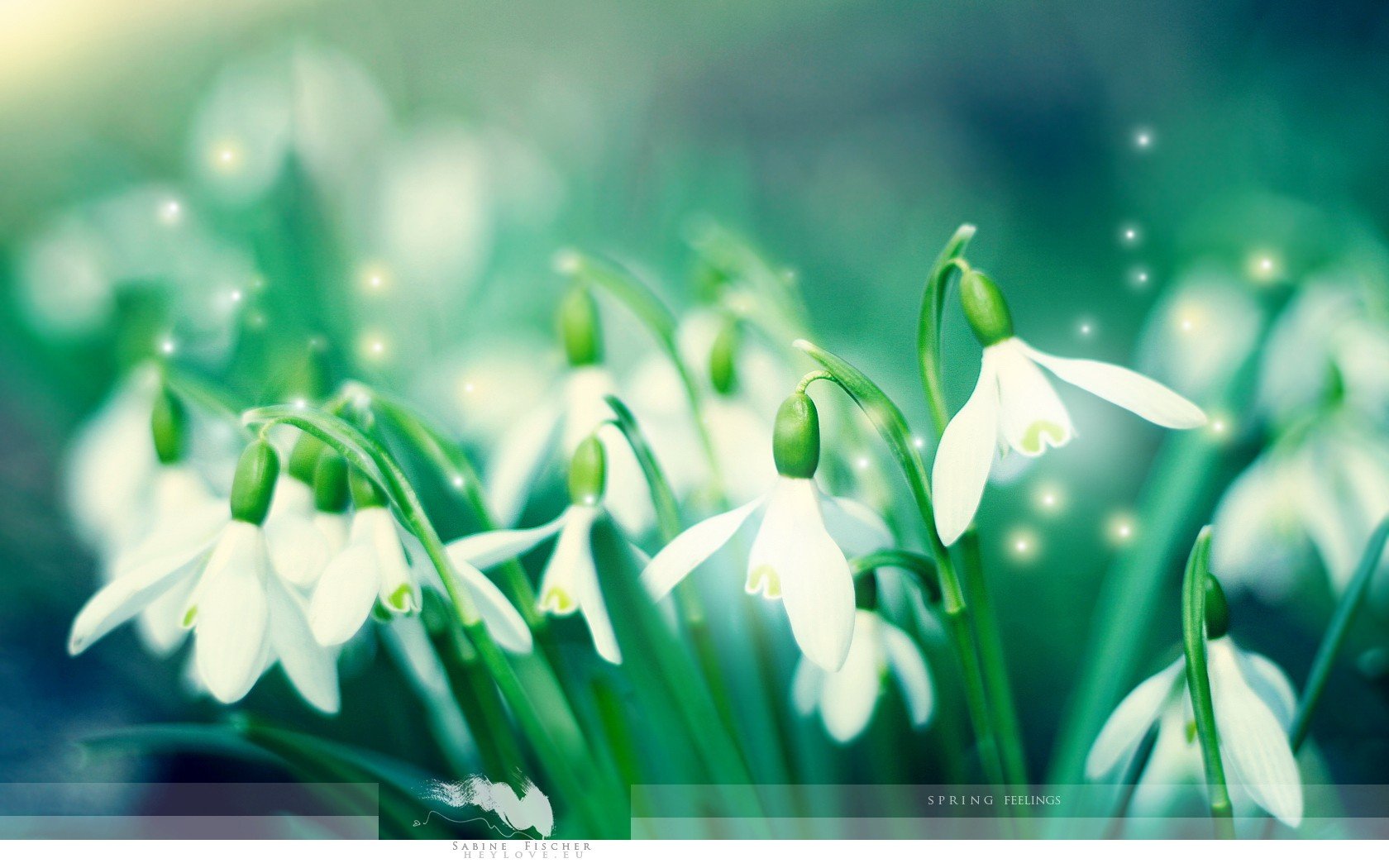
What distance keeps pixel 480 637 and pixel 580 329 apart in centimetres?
31

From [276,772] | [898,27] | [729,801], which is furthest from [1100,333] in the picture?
[276,772]

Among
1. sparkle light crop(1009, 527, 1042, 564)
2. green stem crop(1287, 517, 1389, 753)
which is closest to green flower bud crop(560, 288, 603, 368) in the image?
sparkle light crop(1009, 527, 1042, 564)

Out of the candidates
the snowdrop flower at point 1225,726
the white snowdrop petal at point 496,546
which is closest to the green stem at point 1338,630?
the snowdrop flower at point 1225,726

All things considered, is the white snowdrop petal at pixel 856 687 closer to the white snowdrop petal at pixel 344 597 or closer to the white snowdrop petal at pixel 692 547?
the white snowdrop petal at pixel 692 547

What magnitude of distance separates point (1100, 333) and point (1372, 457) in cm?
28

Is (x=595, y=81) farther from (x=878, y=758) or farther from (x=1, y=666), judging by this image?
(x=1, y=666)

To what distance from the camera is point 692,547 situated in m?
0.78

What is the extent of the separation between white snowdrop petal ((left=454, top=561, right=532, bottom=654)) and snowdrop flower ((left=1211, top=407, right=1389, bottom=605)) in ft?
2.21

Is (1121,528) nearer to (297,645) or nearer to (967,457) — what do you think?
Result: (967,457)

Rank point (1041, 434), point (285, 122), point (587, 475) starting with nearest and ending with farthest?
point (1041, 434) < point (587, 475) < point (285, 122)

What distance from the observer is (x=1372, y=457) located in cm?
86

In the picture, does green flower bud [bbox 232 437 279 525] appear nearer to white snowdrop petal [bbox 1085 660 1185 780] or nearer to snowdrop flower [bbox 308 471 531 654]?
snowdrop flower [bbox 308 471 531 654]

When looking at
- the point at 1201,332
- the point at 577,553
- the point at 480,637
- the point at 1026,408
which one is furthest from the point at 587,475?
the point at 1201,332

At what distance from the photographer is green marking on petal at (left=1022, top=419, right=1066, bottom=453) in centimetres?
73
